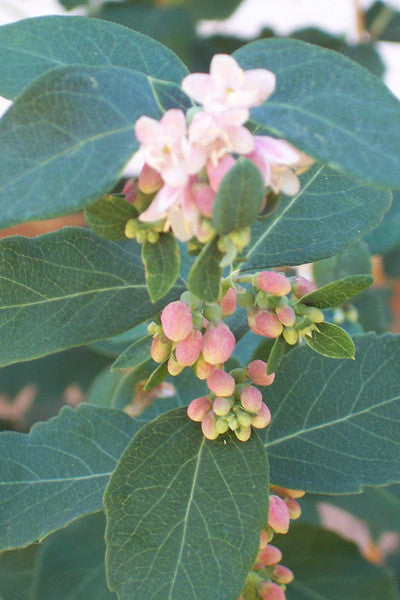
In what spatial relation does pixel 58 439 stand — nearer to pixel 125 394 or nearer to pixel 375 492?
pixel 125 394

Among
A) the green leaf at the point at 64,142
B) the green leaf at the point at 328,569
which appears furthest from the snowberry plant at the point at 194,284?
the green leaf at the point at 328,569

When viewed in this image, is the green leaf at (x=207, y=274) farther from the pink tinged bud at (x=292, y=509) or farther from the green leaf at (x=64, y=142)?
the pink tinged bud at (x=292, y=509)

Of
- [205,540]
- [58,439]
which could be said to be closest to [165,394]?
[58,439]

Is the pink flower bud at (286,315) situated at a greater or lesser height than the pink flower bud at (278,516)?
greater

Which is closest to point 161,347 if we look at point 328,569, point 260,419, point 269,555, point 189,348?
point 189,348

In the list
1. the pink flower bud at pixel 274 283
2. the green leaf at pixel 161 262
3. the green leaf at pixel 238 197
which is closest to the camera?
the green leaf at pixel 238 197

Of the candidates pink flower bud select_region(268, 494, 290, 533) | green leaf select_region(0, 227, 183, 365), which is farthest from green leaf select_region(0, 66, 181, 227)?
pink flower bud select_region(268, 494, 290, 533)
